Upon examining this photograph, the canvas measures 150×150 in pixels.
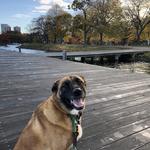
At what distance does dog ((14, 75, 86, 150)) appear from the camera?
7.22ft

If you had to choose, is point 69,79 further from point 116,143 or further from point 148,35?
point 148,35

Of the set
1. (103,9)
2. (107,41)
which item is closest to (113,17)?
(103,9)

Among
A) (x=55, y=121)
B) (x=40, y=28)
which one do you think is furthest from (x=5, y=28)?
(x=55, y=121)

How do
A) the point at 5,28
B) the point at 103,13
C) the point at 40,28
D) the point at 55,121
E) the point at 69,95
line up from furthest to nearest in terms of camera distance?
the point at 5,28 < the point at 40,28 < the point at 103,13 < the point at 69,95 < the point at 55,121

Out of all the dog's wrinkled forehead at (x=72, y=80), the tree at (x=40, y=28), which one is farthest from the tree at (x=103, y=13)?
the dog's wrinkled forehead at (x=72, y=80)

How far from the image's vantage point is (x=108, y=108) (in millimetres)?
4586

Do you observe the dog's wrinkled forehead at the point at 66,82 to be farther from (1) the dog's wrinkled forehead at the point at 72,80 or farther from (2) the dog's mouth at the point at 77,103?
(2) the dog's mouth at the point at 77,103

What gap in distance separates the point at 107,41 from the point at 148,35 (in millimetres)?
8236

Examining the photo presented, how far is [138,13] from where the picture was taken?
4572cm

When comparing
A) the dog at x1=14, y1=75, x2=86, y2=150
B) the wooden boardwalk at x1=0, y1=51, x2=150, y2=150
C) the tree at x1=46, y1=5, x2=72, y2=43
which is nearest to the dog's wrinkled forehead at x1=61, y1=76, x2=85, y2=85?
the dog at x1=14, y1=75, x2=86, y2=150

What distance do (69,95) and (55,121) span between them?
27cm

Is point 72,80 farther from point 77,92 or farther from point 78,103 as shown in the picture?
point 78,103

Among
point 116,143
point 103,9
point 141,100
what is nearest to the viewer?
point 116,143

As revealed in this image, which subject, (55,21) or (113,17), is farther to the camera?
(55,21)
